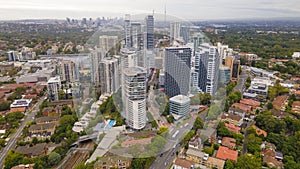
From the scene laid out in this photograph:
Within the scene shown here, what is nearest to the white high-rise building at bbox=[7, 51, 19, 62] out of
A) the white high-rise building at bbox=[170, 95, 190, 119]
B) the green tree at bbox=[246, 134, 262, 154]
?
the white high-rise building at bbox=[170, 95, 190, 119]

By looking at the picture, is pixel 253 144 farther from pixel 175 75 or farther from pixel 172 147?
pixel 175 75

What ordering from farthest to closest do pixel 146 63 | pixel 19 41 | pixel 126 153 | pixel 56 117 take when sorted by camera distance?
pixel 19 41
pixel 56 117
pixel 146 63
pixel 126 153

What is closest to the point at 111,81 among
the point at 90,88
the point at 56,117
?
the point at 90,88

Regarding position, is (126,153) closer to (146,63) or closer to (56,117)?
(146,63)

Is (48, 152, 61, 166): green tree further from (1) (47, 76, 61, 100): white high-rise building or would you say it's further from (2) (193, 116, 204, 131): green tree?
(1) (47, 76, 61, 100): white high-rise building

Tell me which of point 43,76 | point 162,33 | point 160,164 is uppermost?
point 162,33

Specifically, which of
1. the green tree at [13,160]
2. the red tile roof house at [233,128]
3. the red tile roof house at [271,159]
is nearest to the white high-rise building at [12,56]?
the green tree at [13,160]

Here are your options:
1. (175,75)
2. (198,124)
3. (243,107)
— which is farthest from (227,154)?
(243,107)
